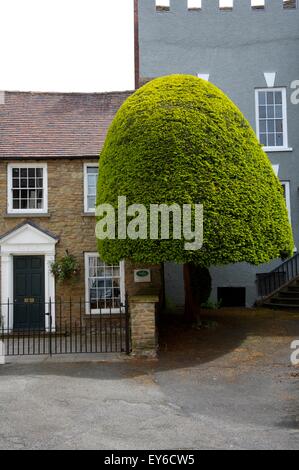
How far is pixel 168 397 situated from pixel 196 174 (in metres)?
4.98

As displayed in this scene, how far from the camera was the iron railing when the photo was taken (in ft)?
55.7

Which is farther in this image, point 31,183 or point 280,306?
point 280,306

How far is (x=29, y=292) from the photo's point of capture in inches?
588

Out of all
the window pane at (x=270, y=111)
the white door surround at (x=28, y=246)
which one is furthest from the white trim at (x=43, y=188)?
the window pane at (x=270, y=111)

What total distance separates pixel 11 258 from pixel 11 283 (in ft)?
2.63

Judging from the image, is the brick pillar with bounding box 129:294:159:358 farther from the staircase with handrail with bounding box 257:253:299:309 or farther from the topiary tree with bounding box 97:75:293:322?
the staircase with handrail with bounding box 257:253:299:309

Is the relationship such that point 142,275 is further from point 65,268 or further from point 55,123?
point 55,123

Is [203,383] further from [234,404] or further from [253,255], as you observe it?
[253,255]

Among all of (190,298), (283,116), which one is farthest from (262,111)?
(190,298)

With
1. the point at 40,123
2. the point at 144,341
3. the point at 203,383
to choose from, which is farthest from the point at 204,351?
the point at 40,123

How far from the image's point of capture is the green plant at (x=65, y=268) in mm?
14586

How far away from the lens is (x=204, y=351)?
11227 mm

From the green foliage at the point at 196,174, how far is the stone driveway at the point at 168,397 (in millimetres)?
2309

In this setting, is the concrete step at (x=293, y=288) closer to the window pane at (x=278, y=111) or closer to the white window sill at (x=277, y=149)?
the white window sill at (x=277, y=149)
